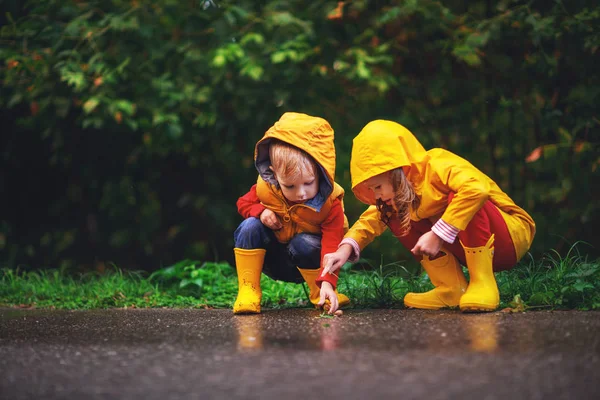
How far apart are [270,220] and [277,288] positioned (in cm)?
80

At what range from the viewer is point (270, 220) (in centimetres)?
316

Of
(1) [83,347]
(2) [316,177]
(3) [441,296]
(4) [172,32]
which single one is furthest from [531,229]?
(4) [172,32]

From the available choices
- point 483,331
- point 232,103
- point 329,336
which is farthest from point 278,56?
point 483,331

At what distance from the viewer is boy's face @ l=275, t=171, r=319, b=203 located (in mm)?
2988

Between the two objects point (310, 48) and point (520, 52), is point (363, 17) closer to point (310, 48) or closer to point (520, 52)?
point (310, 48)

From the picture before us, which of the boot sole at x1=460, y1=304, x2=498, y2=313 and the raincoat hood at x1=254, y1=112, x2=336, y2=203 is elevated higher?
the raincoat hood at x1=254, y1=112, x2=336, y2=203

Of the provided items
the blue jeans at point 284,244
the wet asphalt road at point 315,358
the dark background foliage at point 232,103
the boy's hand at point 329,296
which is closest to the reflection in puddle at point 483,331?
the wet asphalt road at point 315,358

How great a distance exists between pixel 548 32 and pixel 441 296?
74.3 inches

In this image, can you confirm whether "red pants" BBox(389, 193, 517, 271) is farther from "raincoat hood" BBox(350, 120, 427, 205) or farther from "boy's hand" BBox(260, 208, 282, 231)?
"boy's hand" BBox(260, 208, 282, 231)

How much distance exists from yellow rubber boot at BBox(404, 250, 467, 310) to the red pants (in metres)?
0.05

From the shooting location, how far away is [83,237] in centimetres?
595

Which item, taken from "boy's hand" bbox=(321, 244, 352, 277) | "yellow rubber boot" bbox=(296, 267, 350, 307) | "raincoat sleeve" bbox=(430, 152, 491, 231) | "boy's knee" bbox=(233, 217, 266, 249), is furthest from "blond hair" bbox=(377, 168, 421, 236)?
"boy's knee" bbox=(233, 217, 266, 249)

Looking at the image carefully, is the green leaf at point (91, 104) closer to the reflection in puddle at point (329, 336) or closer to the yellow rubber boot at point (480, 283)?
the reflection in puddle at point (329, 336)

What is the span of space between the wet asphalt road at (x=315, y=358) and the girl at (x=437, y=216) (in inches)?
6.8
